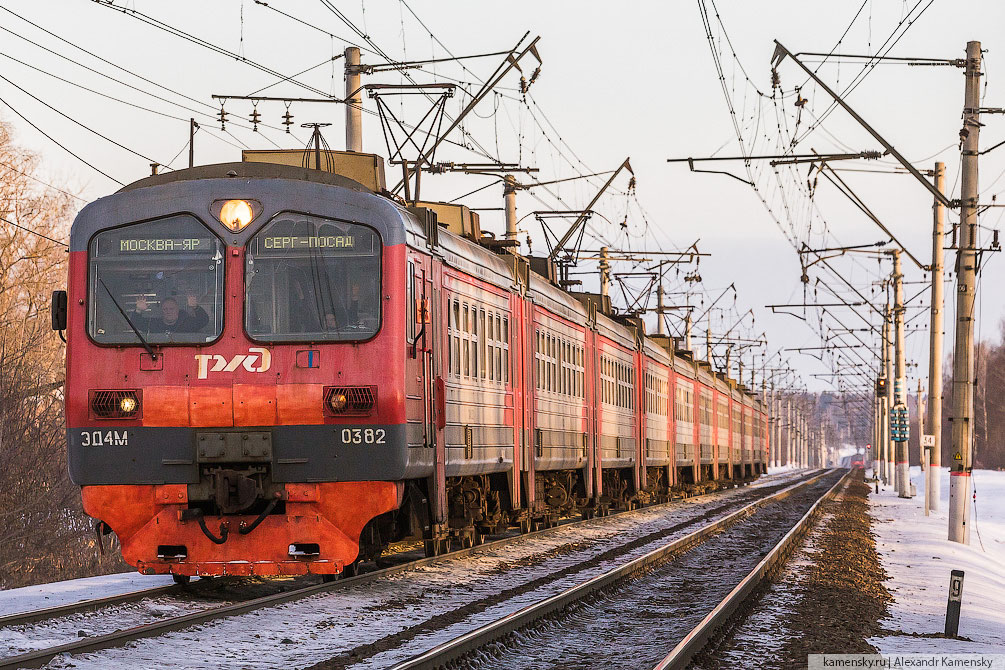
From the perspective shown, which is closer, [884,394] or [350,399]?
[350,399]

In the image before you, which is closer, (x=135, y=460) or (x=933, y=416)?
(x=135, y=460)

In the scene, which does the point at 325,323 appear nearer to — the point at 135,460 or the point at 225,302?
the point at 225,302

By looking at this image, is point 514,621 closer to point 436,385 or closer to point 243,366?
point 243,366

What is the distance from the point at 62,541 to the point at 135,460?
15.2 meters

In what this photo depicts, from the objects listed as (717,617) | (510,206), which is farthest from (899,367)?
(717,617)

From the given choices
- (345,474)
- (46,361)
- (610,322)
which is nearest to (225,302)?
(345,474)

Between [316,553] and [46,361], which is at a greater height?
[46,361]

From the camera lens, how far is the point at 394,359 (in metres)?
11.5

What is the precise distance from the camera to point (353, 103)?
18.6 metres

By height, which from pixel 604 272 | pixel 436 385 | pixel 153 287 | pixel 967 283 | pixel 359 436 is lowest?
pixel 359 436

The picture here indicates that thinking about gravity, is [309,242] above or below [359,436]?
above

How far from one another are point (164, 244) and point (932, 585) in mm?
8461

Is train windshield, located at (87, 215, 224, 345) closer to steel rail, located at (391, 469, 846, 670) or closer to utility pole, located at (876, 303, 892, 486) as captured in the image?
steel rail, located at (391, 469, 846, 670)

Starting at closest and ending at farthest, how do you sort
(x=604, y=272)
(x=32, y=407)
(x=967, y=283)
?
(x=967, y=283), (x=32, y=407), (x=604, y=272)
